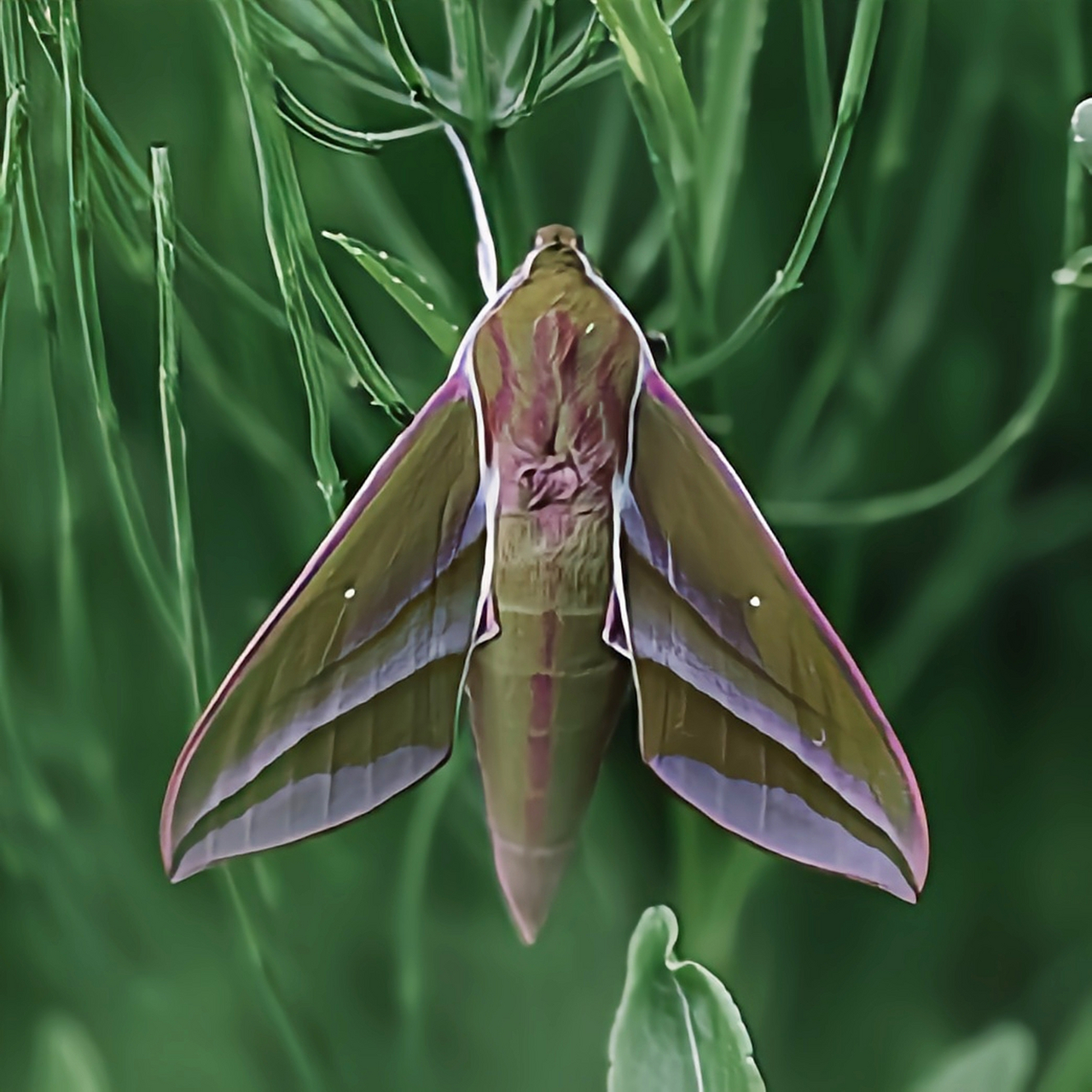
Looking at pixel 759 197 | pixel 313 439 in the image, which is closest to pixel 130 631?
pixel 313 439

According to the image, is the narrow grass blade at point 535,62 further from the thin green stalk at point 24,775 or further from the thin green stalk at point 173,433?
the thin green stalk at point 24,775

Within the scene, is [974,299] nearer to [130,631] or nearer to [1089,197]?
[1089,197]

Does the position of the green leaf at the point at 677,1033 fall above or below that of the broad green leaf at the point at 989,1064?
above

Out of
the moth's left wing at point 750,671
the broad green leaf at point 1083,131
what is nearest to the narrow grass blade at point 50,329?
the moth's left wing at point 750,671

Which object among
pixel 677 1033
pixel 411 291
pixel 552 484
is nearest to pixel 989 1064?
pixel 677 1033

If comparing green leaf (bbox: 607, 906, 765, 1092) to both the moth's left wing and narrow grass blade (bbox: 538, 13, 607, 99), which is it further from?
narrow grass blade (bbox: 538, 13, 607, 99)

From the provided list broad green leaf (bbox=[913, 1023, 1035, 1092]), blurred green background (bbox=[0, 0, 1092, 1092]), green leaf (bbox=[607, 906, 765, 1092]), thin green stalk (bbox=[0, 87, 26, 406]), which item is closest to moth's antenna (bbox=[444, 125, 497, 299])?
blurred green background (bbox=[0, 0, 1092, 1092])
